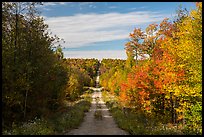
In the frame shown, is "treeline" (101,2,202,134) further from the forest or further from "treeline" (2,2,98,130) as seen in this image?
"treeline" (2,2,98,130)

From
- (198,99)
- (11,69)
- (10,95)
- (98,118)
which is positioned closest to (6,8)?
(11,69)

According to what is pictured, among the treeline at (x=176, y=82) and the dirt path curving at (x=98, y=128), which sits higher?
the treeline at (x=176, y=82)

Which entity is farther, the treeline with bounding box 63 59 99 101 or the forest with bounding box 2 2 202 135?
the treeline with bounding box 63 59 99 101

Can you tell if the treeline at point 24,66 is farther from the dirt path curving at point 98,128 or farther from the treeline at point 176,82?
the treeline at point 176,82

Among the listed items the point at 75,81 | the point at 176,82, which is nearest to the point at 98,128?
the point at 176,82

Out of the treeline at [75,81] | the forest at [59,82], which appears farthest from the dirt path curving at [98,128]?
the treeline at [75,81]

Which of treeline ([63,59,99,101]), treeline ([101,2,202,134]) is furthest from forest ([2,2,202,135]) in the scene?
treeline ([63,59,99,101])

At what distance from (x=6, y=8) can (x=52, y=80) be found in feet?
27.1

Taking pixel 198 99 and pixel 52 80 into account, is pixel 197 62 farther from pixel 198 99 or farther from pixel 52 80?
pixel 52 80

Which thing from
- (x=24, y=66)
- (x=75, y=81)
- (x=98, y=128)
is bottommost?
(x=98, y=128)

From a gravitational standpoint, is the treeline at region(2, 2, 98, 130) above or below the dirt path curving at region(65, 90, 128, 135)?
above

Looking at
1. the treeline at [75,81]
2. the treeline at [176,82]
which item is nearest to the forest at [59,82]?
the treeline at [176,82]

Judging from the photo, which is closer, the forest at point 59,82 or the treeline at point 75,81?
the forest at point 59,82

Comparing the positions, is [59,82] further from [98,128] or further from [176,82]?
[176,82]
